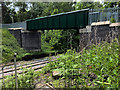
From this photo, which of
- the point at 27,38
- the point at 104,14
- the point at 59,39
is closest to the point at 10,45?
the point at 27,38

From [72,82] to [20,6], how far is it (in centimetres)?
3838

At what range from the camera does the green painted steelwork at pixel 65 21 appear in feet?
31.0

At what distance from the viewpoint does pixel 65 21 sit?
37.8 ft

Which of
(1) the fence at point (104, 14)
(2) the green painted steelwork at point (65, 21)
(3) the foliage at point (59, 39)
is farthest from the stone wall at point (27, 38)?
(1) the fence at point (104, 14)

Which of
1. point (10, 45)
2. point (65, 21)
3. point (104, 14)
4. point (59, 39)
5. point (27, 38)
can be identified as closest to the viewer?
point (104, 14)

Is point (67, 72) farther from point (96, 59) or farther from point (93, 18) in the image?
point (93, 18)

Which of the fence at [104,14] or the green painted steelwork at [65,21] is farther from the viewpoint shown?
the green painted steelwork at [65,21]

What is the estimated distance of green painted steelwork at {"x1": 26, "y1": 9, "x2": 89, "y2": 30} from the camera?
946 centimetres

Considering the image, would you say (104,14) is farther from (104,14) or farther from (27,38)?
(27,38)

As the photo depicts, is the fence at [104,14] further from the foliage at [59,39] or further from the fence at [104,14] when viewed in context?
the foliage at [59,39]

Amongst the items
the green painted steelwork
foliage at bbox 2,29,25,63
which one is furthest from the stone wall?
the green painted steelwork

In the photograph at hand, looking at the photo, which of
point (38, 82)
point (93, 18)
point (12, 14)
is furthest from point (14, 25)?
point (38, 82)

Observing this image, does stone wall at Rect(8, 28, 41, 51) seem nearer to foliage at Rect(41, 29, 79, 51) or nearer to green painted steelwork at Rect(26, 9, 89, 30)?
foliage at Rect(41, 29, 79, 51)

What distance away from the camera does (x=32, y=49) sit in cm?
2086
